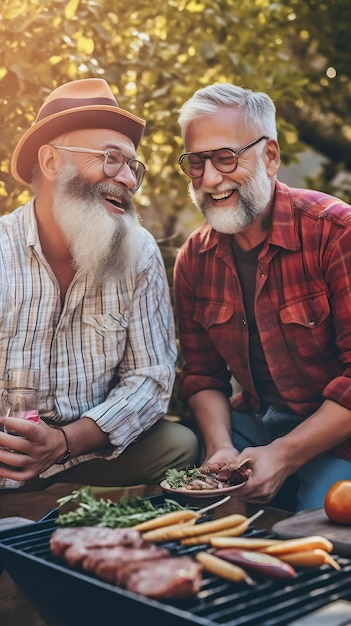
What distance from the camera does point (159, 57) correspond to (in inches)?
203

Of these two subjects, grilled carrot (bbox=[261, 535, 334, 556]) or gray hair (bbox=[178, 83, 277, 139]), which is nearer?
grilled carrot (bbox=[261, 535, 334, 556])

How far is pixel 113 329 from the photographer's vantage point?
382 cm

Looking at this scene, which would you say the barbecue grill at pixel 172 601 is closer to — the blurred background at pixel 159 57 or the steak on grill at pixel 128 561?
the steak on grill at pixel 128 561

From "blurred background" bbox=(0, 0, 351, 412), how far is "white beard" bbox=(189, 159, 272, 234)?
4.20 ft

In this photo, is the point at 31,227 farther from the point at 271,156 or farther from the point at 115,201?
the point at 271,156

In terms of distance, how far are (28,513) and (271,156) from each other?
1.90 m

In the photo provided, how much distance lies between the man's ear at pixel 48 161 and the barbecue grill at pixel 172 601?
6.33 feet

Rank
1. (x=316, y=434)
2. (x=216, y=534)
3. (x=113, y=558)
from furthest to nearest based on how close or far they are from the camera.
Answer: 1. (x=316, y=434)
2. (x=216, y=534)
3. (x=113, y=558)

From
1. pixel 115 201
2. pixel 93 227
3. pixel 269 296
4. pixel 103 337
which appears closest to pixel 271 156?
pixel 269 296

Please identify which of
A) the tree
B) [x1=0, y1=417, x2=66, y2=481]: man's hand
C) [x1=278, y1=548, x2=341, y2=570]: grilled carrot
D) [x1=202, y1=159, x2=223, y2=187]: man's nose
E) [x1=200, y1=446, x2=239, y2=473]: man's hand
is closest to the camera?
[x1=278, y1=548, x2=341, y2=570]: grilled carrot

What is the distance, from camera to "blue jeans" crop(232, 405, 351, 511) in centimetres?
347

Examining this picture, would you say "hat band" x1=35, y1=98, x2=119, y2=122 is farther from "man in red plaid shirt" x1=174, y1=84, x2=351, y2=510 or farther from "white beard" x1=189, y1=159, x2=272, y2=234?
"white beard" x1=189, y1=159, x2=272, y2=234

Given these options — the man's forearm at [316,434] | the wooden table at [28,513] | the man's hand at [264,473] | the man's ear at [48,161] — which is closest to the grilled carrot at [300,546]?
the wooden table at [28,513]

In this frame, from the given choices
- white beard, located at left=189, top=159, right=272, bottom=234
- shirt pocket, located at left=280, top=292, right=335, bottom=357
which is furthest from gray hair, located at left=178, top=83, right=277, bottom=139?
shirt pocket, located at left=280, top=292, right=335, bottom=357
